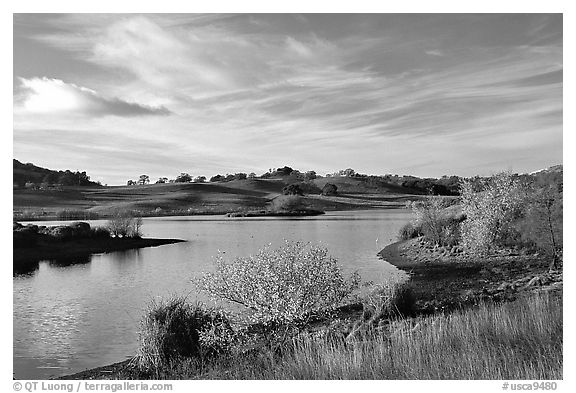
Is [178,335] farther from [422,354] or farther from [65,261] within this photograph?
[65,261]

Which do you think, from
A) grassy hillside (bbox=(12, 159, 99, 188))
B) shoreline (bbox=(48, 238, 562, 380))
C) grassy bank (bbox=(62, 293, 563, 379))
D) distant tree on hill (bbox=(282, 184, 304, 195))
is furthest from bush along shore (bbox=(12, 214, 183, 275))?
grassy bank (bbox=(62, 293, 563, 379))

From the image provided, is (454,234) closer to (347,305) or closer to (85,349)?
(347,305)

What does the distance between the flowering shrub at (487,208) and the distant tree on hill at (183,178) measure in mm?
6994

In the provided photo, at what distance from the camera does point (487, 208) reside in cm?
1317

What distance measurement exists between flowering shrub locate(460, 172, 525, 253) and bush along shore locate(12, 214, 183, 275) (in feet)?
25.1

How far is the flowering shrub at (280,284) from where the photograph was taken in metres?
7.03

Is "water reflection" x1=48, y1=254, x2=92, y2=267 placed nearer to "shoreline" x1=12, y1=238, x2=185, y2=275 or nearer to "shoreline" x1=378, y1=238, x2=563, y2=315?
"shoreline" x1=12, y1=238, x2=185, y2=275

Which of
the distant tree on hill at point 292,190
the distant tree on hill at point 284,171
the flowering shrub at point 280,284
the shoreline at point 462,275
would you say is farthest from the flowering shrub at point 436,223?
the flowering shrub at point 280,284

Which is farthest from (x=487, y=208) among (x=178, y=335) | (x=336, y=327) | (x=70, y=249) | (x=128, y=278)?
(x=70, y=249)

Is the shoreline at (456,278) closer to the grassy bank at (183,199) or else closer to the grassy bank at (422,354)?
the grassy bank at (422,354)

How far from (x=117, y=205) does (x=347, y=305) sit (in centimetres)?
588

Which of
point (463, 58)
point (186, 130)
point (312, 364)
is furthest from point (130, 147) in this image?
point (463, 58)

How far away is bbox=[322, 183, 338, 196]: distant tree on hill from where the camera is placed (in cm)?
1069

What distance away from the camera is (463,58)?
8.16m
